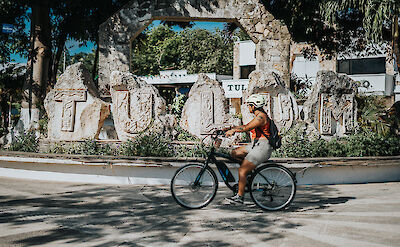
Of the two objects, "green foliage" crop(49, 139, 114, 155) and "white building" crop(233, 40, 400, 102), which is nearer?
"green foliage" crop(49, 139, 114, 155)

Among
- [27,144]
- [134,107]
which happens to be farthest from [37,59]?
[134,107]

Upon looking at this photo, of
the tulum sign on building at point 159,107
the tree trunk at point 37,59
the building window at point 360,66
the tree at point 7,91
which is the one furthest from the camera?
the building window at point 360,66

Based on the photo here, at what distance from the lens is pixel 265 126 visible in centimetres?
623

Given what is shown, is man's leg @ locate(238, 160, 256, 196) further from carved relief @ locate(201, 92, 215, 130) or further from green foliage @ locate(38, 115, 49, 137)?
green foliage @ locate(38, 115, 49, 137)

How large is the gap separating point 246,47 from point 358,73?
31.0 feet

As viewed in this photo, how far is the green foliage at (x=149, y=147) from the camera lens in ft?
29.3

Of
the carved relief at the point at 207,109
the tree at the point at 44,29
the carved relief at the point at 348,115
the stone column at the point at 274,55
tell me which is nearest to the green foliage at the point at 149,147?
the carved relief at the point at 207,109

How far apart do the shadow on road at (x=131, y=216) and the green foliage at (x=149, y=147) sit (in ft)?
3.97

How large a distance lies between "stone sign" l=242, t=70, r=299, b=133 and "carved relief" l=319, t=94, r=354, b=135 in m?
0.68

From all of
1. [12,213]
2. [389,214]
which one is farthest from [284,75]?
[12,213]

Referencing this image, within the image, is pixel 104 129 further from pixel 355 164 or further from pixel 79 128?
pixel 355 164

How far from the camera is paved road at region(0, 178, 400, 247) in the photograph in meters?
4.65

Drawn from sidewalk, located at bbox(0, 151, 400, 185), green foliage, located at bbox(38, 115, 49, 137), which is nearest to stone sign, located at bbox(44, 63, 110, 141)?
green foliage, located at bbox(38, 115, 49, 137)

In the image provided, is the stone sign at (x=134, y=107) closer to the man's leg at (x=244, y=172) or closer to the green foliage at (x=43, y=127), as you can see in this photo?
the green foliage at (x=43, y=127)
